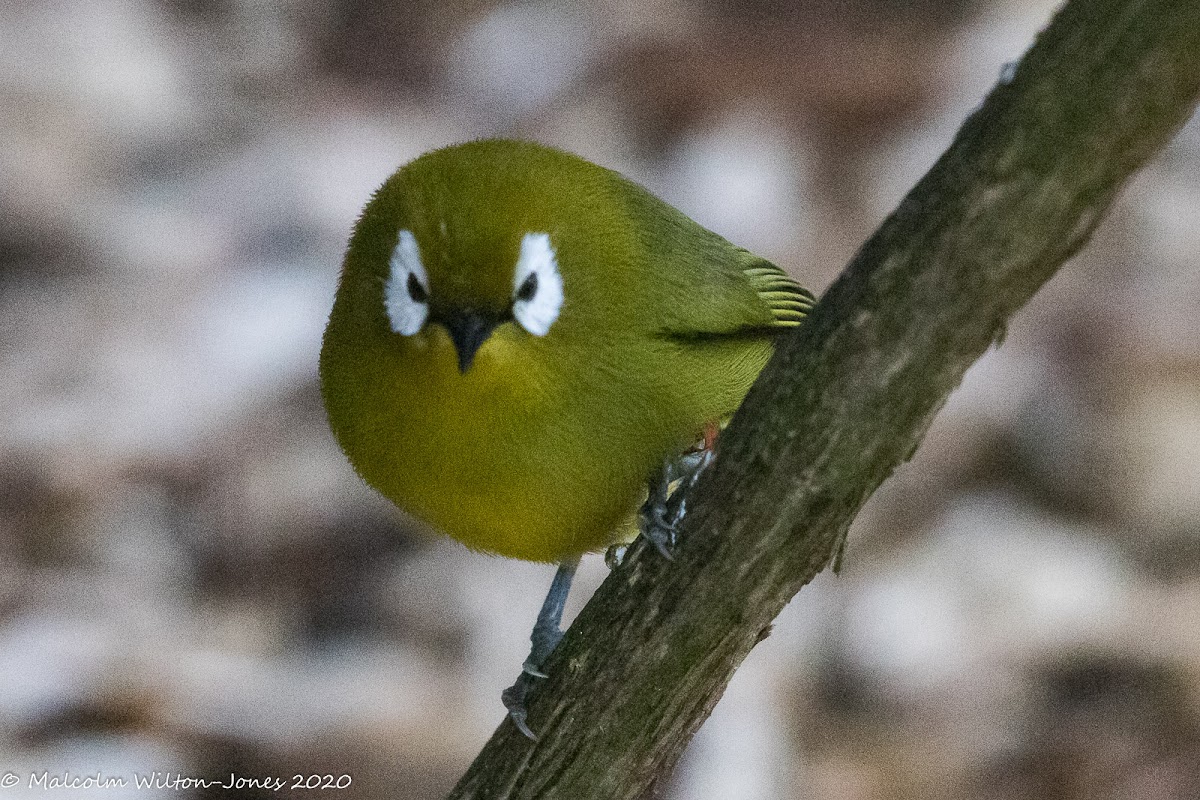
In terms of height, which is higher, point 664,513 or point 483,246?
point 483,246

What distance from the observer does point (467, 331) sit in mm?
2254

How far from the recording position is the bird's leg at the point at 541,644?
2451mm

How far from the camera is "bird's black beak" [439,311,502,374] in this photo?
88.4 inches

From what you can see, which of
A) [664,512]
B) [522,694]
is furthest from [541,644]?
[664,512]

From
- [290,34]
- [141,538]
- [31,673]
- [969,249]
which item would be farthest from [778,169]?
[969,249]

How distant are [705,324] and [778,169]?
2.53 meters

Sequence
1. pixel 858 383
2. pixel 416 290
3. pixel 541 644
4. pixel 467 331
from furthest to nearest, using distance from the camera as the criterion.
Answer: pixel 541 644 < pixel 416 290 < pixel 467 331 < pixel 858 383

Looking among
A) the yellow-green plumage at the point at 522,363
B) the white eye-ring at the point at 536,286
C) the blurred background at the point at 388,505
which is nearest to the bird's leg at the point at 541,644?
the yellow-green plumage at the point at 522,363

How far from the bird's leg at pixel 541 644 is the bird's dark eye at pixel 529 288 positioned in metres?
0.63

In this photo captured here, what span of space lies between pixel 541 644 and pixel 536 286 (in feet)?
2.87

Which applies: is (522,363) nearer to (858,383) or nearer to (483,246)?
(483,246)

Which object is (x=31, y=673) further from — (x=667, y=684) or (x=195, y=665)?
(x=667, y=684)

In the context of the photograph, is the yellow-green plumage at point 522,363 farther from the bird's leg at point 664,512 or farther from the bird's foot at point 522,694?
the bird's foot at point 522,694

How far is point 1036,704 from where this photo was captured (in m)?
4.23
